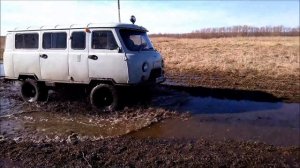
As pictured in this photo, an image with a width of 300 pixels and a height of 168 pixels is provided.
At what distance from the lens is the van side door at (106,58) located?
350 inches

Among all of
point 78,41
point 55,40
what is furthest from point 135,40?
point 55,40

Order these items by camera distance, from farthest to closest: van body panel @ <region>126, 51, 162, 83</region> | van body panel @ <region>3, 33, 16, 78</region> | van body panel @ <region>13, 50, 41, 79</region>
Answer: van body panel @ <region>3, 33, 16, 78</region> < van body panel @ <region>13, 50, 41, 79</region> < van body panel @ <region>126, 51, 162, 83</region>

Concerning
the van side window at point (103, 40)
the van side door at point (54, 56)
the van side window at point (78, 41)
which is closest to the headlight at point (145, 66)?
the van side window at point (103, 40)

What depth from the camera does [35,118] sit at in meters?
9.26

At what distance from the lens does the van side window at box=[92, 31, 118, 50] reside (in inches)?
356

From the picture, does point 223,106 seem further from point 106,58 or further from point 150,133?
point 106,58

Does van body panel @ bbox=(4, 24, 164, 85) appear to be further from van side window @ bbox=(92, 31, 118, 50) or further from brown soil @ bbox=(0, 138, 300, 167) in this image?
brown soil @ bbox=(0, 138, 300, 167)

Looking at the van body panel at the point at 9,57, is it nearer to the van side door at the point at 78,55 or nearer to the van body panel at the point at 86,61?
the van body panel at the point at 86,61

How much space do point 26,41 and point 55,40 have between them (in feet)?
4.10

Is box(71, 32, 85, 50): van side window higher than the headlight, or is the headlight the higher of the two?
box(71, 32, 85, 50): van side window

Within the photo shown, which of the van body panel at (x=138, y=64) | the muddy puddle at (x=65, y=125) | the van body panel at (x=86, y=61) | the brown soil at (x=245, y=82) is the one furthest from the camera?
the brown soil at (x=245, y=82)

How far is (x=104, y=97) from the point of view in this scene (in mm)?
9656

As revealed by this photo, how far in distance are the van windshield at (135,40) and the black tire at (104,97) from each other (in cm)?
121

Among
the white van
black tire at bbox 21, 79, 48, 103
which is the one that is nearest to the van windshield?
the white van
